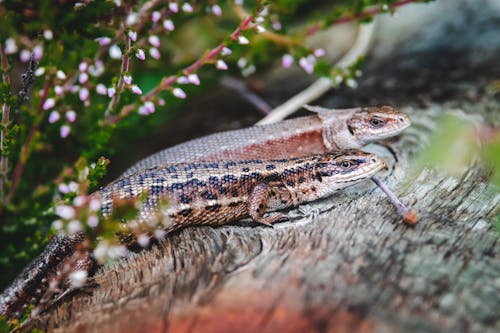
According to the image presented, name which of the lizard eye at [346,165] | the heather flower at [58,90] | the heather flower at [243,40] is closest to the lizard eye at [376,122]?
the lizard eye at [346,165]

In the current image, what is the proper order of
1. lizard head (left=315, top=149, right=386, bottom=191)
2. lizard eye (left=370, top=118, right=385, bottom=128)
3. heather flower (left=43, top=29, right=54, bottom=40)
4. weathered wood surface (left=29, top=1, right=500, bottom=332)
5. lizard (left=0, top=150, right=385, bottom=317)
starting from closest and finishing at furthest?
1. weathered wood surface (left=29, top=1, right=500, bottom=332)
2. heather flower (left=43, top=29, right=54, bottom=40)
3. lizard (left=0, top=150, right=385, bottom=317)
4. lizard head (left=315, top=149, right=386, bottom=191)
5. lizard eye (left=370, top=118, right=385, bottom=128)

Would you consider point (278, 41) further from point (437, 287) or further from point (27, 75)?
point (437, 287)

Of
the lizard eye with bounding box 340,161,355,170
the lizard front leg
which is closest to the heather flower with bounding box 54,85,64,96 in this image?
the lizard front leg

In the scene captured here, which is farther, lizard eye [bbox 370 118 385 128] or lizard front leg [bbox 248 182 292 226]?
lizard eye [bbox 370 118 385 128]

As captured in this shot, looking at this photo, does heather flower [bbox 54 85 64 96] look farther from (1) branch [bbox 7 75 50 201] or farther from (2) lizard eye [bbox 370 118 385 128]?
(2) lizard eye [bbox 370 118 385 128]

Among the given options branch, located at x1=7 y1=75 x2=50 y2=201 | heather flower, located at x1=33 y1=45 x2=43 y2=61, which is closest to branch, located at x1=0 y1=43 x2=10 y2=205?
branch, located at x1=7 y1=75 x2=50 y2=201

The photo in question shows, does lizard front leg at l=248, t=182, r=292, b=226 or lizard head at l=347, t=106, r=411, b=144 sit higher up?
lizard front leg at l=248, t=182, r=292, b=226

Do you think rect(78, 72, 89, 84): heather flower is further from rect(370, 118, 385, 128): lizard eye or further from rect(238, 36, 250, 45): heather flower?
rect(370, 118, 385, 128): lizard eye

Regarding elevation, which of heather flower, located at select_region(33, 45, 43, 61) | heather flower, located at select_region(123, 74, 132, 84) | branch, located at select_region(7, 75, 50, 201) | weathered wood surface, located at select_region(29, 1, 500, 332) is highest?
heather flower, located at select_region(33, 45, 43, 61)

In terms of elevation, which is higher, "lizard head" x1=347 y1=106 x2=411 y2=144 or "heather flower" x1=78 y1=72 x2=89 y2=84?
"heather flower" x1=78 y1=72 x2=89 y2=84

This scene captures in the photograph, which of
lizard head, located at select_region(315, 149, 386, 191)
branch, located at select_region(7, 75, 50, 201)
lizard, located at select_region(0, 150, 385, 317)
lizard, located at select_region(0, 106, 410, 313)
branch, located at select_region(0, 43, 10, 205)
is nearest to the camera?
branch, located at select_region(0, 43, 10, 205)

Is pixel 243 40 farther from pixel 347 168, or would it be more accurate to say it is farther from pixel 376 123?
pixel 376 123
